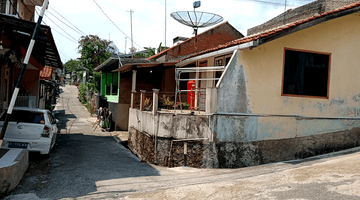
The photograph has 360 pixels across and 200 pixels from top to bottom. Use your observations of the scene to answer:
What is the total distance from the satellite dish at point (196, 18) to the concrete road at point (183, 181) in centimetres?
675

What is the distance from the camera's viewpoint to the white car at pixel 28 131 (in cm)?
876

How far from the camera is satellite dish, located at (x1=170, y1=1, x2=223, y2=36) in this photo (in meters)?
12.8

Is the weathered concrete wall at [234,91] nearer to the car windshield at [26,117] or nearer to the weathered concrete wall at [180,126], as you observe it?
the weathered concrete wall at [180,126]

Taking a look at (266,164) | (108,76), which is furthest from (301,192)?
(108,76)

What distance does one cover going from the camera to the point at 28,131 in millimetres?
8945

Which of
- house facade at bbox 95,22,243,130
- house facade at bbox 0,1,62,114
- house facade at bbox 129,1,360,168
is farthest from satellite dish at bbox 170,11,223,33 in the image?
house facade at bbox 0,1,62,114

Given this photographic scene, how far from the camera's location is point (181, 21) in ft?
43.1

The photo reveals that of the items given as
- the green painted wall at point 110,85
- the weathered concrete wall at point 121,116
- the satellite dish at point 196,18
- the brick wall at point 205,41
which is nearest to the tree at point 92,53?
the green painted wall at point 110,85

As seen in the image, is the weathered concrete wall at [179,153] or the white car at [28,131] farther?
the weathered concrete wall at [179,153]

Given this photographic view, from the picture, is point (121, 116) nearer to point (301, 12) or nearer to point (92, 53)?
point (301, 12)

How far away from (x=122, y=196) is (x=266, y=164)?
492 cm

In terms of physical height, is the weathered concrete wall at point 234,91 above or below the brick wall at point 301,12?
below

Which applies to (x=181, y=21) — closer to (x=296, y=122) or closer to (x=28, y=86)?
(x=296, y=122)

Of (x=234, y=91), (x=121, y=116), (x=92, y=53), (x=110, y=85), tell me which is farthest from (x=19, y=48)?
(x=92, y=53)
